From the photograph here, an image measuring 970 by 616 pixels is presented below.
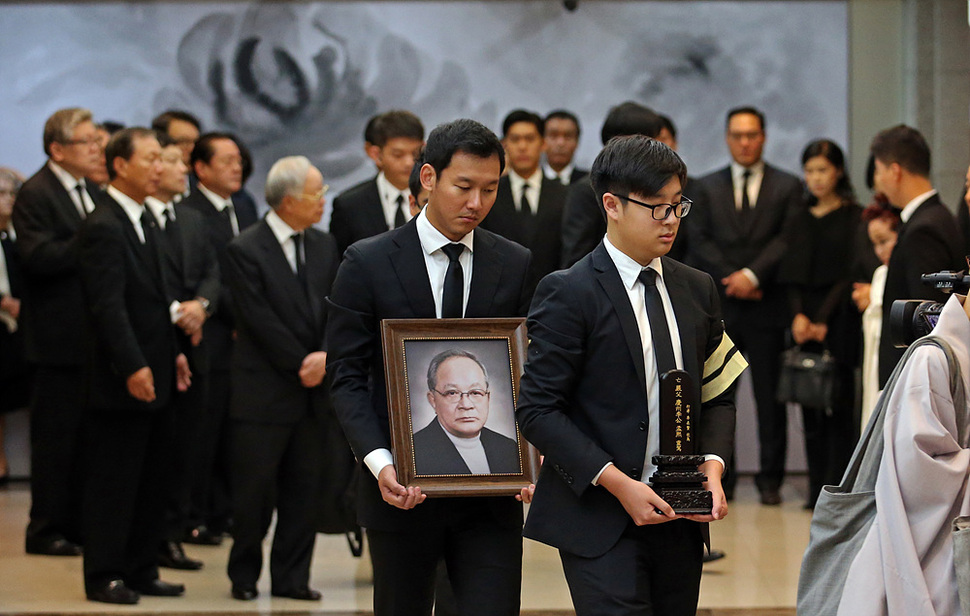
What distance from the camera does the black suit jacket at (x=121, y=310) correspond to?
540 cm

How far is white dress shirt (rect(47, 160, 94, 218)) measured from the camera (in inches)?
265

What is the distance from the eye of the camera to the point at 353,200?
6039 mm

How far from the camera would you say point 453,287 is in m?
3.34

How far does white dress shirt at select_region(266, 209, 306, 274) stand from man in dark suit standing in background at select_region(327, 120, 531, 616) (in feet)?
7.24

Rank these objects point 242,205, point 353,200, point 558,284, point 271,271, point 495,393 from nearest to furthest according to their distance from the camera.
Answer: point 558,284 < point 495,393 < point 271,271 < point 353,200 < point 242,205

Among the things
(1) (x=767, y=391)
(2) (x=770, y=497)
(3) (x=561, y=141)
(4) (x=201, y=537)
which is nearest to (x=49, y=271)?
(4) (x=201, y=537)

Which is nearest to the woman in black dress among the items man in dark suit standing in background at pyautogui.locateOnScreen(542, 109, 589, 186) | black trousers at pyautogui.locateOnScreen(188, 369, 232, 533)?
man in dark suit standing in background at pyautogui.locateOnScreen(542, 109, 589, 186)

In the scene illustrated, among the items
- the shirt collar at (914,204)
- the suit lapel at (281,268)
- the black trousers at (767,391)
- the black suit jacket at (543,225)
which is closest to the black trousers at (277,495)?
the suit lapel at (281,268)

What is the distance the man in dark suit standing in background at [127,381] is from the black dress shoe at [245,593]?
0.28 meters

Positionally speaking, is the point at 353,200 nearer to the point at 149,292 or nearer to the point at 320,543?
the point at 149,292

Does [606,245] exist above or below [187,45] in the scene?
below

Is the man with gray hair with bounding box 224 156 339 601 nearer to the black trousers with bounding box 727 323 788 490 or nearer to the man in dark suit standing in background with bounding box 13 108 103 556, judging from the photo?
the man in dark suit standing in background with bounding box 13 108 103 556

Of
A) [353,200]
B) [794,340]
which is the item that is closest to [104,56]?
[353,200]

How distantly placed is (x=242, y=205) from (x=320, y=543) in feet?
6.66
